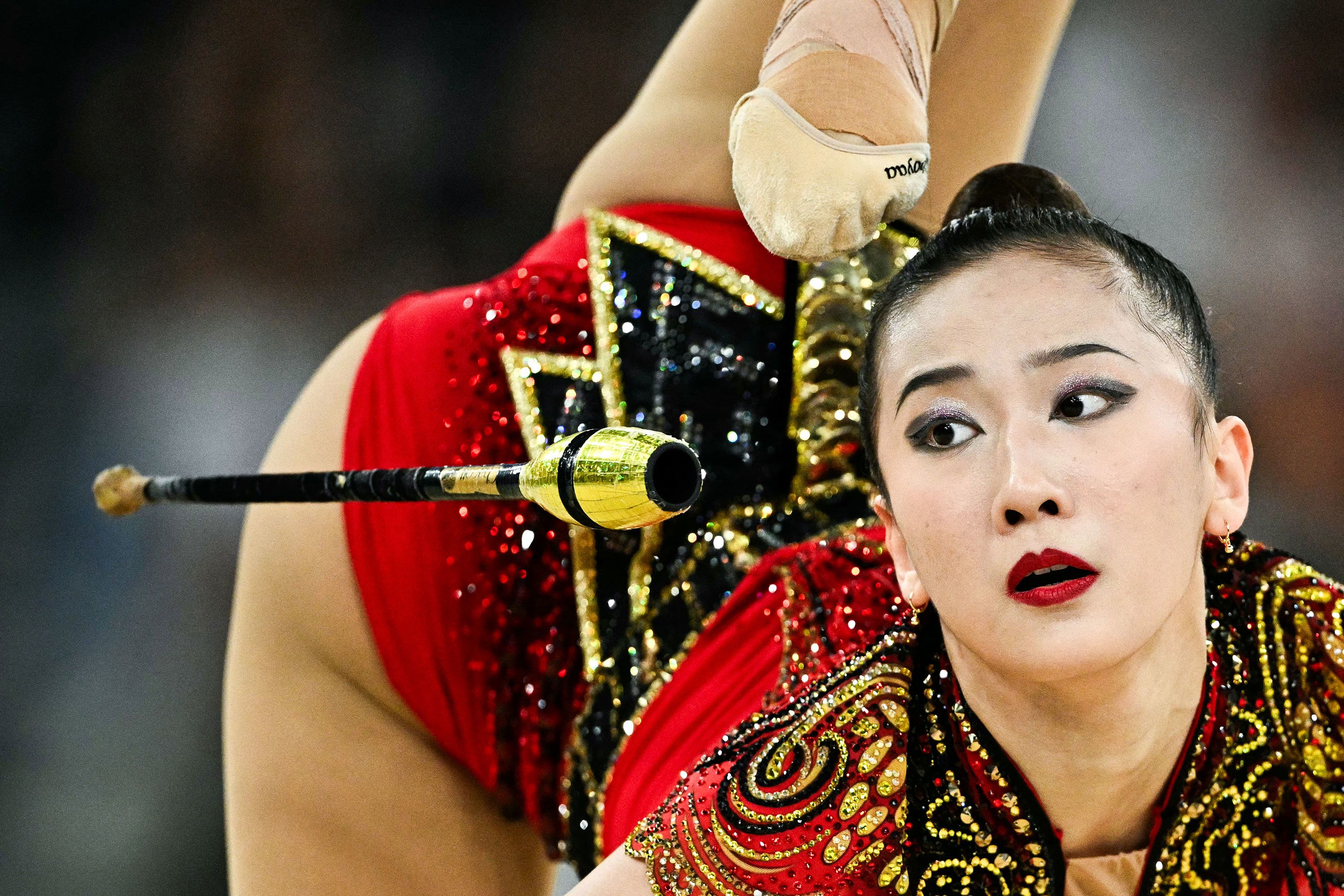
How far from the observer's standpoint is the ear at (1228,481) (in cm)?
55

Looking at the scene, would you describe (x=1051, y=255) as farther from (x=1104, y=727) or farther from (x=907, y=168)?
(x=1104, y=727)

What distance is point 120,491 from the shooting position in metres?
0.75

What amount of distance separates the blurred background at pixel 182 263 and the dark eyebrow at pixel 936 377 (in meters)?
0.79

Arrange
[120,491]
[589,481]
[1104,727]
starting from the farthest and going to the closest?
[120,491], [1104,727], [589,481]

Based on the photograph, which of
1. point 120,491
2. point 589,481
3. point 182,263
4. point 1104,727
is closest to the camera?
point 589,481

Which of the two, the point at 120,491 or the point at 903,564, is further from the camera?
the point at 120,491

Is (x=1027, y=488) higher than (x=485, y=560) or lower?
higher

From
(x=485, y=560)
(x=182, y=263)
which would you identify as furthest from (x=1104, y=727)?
(x=182, y=263)

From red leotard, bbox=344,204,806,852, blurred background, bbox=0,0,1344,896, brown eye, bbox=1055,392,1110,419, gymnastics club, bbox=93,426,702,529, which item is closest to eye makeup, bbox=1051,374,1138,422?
brown eye, bbox=1055,392,1110,419

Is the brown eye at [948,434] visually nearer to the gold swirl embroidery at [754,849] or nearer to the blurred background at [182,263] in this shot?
the gold swirl embroidery at [754,849]

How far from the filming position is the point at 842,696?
1.95ft

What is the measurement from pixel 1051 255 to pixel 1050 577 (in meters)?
0.12

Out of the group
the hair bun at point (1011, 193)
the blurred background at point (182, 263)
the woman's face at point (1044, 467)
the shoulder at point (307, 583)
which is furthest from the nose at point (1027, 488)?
the blurred background at point (182, 263)

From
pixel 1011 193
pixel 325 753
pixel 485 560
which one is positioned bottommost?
pixel 325 753
